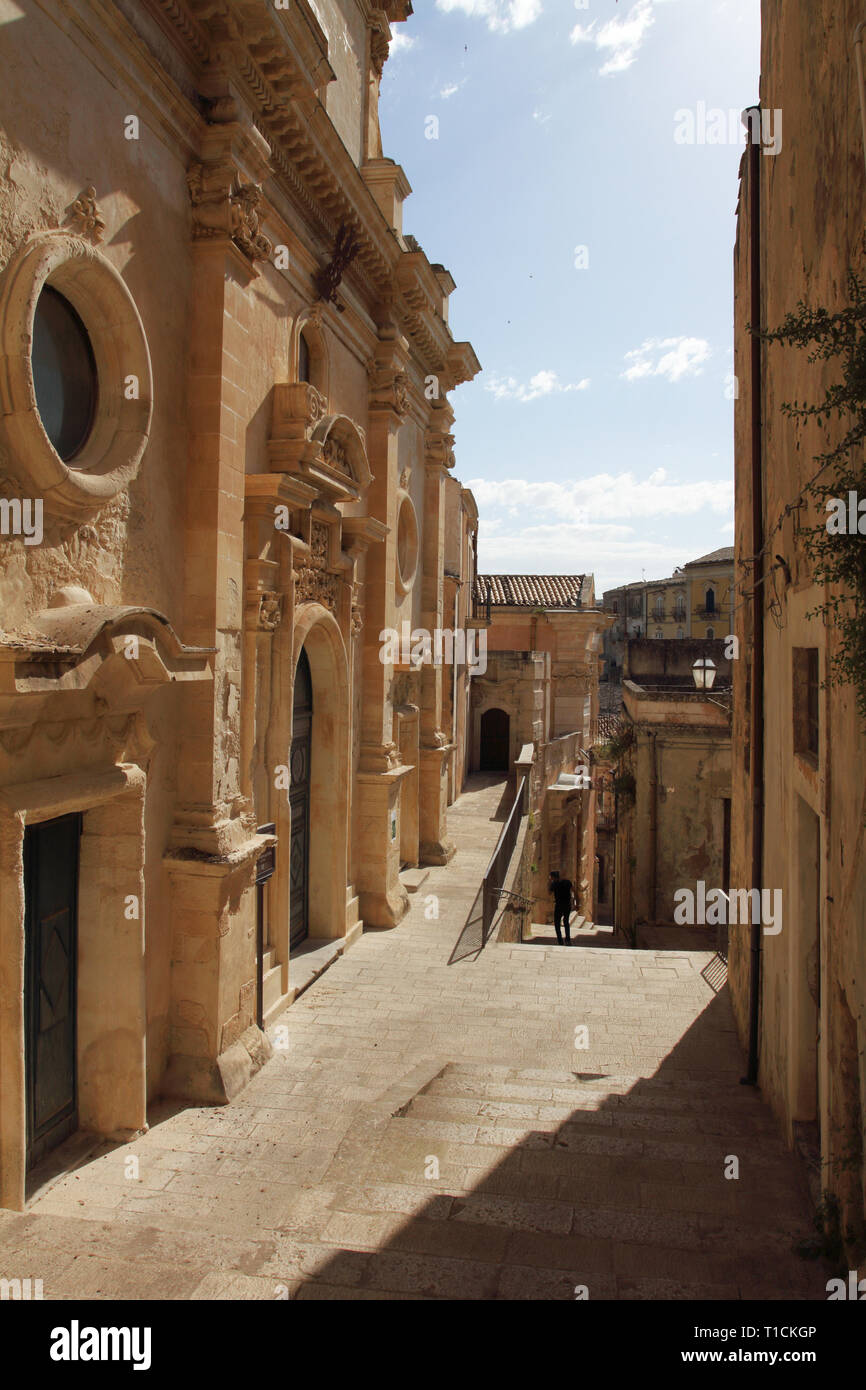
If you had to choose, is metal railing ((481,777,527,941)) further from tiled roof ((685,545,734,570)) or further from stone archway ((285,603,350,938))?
tiled roof ((685,545,734,570))

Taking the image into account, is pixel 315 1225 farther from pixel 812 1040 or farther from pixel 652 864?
pixel 652 864

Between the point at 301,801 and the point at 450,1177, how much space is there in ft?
19.9

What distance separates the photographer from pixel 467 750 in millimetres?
26328

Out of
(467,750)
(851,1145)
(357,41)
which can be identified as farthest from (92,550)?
(467,750)

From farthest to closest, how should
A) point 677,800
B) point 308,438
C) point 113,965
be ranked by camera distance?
point 677,800 → point 308,438 → point 113,965

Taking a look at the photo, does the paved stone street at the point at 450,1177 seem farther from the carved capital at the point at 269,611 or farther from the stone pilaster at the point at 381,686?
the carved capital at the point at 269,611

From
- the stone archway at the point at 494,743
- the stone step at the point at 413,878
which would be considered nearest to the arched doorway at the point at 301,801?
the stone step at the point at 413,878

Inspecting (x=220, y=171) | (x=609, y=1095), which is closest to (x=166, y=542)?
(x=220, y=171)

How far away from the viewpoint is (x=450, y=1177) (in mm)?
5391

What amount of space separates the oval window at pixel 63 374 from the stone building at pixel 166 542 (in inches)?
0.9

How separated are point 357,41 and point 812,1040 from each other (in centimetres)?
1364

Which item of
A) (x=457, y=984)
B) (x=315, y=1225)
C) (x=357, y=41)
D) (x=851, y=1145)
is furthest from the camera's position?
(x=357, y=41)

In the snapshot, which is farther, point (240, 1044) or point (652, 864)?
point (652, 864)

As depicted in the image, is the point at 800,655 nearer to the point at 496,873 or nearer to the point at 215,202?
the point at 215,202
